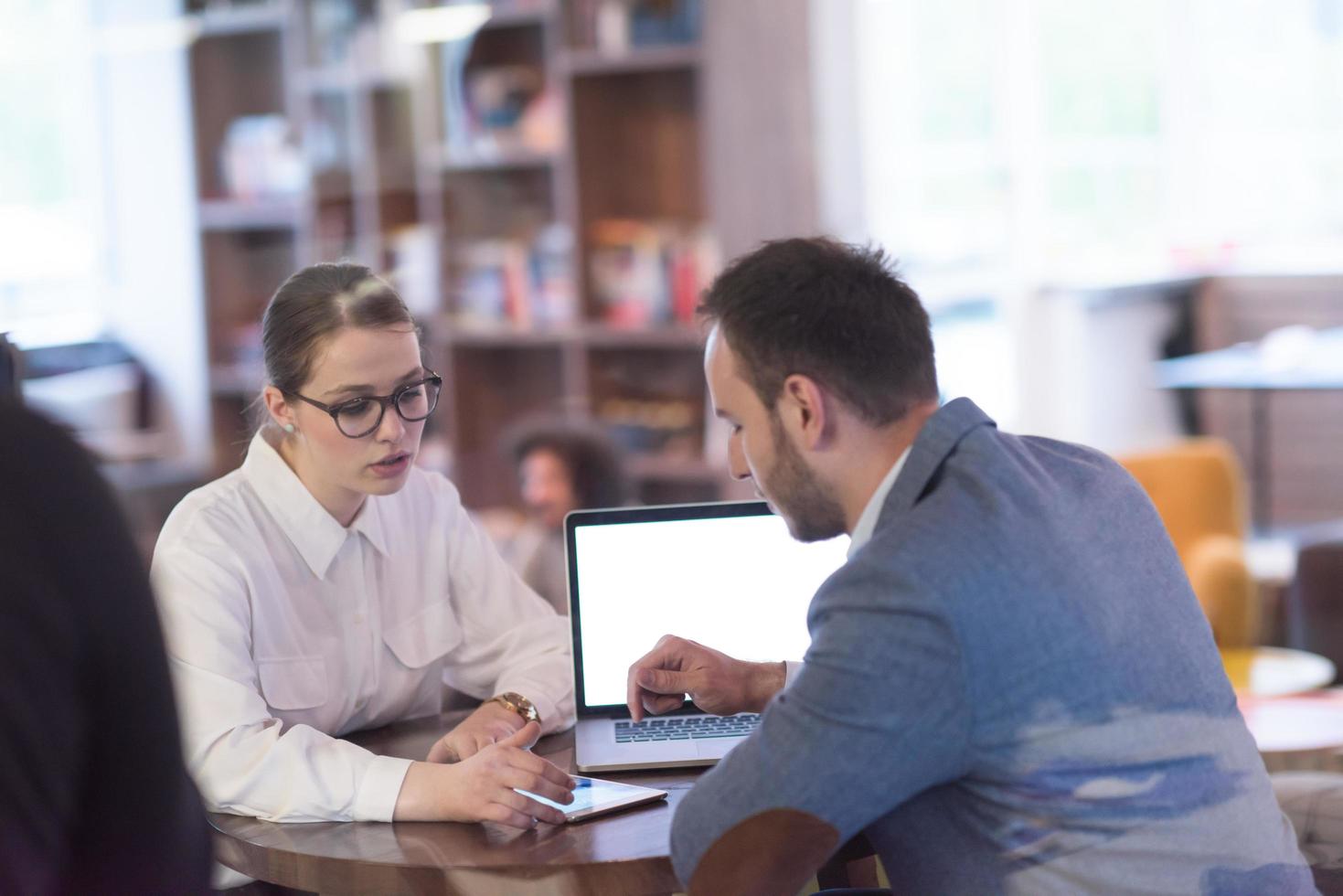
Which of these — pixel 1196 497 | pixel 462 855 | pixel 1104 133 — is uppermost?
pixel 1104 133

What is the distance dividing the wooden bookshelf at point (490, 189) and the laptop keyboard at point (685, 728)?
9.33 feet

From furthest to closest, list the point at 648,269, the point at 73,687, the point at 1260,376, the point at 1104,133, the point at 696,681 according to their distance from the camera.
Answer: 1. the point at 1104,133
2. the point at 1260,376
3. the point at 648,269
4. the point at 696,681
5. the point at 73,687

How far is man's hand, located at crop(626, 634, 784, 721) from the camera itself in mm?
1652

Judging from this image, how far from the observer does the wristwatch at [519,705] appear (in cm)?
180

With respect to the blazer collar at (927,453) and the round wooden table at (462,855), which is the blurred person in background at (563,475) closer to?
the round wooden table at (462,855)

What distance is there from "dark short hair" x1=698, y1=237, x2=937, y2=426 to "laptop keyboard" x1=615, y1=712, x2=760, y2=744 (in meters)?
0.51

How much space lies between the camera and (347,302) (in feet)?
5.95

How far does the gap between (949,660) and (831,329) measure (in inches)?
13.3

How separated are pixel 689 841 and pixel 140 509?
4.88 metres

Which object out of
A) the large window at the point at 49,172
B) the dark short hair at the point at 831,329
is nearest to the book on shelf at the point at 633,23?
the large window at the point at 49,172

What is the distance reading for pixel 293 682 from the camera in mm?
1774

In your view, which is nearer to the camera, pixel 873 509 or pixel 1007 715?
pixel 1007 715

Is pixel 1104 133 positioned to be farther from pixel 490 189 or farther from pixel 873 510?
pixel 873 510

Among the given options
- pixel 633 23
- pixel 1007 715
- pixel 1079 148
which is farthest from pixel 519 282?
pixel 1007 715
